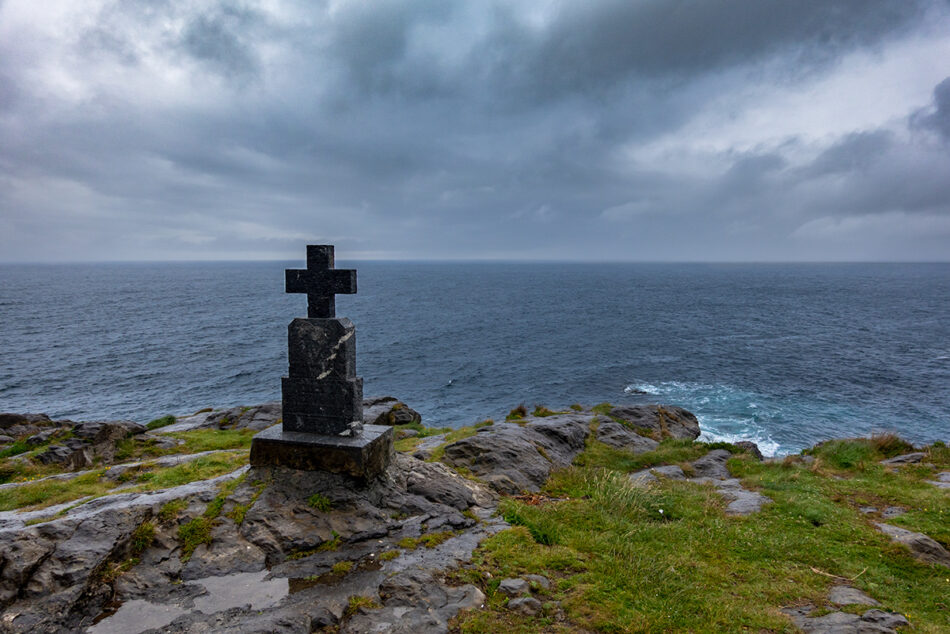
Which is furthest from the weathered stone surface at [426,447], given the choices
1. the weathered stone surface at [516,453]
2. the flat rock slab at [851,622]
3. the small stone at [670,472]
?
the flat rock slab at [851,622]

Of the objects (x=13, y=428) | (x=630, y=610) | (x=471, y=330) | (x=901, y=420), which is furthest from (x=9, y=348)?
(x=901, y=420)

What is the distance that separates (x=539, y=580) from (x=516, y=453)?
870 cm

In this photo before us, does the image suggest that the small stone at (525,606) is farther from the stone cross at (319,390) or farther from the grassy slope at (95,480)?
the grassy slope at (95,480)

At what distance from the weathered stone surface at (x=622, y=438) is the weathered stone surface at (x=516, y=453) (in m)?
2.33

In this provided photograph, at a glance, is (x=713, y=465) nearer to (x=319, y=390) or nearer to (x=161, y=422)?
(x=319, y=390)

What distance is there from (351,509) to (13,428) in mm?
30905

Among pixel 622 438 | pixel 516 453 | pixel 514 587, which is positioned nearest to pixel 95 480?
pixel 516 453

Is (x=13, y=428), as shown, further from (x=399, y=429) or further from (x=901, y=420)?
(x=901, y=420)

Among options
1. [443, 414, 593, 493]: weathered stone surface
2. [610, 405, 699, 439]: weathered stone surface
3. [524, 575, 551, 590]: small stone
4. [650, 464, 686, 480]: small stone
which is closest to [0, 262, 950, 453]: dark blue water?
[610, 405, 699, 439]: weathered stone surface

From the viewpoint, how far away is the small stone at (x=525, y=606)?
8242 mm

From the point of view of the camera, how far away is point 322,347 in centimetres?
1234

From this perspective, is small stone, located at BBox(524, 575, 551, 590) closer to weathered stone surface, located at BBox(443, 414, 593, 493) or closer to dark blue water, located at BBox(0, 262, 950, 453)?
weathered stone surface, located at BBox(443, 414, 593, 493)

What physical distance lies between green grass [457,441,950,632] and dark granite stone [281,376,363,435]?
4.61 m

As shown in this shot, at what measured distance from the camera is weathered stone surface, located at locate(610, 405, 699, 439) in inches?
1167
